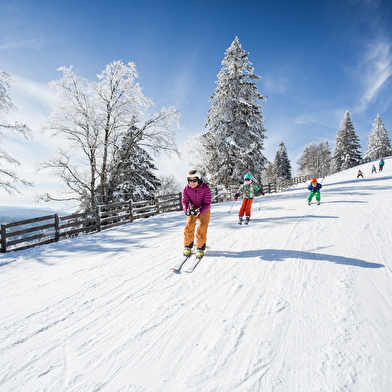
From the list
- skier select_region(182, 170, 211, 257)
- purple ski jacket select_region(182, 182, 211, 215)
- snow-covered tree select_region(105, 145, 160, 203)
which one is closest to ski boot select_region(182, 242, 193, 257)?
skier select_region(182, 170, 211, 257)

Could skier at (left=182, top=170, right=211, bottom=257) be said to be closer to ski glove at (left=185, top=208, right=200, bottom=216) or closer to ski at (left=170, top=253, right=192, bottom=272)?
ski glove at (left=185, top=208, right=200, bottom=216)

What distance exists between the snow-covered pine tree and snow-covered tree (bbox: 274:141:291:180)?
3008cm

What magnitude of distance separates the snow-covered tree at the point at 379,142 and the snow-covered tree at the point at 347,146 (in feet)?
19.0

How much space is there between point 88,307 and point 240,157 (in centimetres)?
1672

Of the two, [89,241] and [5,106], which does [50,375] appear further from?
[5,106]

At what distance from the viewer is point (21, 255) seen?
568 centimetres

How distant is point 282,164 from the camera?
148 ft

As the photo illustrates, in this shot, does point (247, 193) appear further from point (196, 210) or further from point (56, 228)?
point (56, 228)

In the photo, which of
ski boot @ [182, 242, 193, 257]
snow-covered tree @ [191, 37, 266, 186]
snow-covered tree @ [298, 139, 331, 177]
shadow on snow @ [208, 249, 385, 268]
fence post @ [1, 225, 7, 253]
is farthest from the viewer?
snow-covered tree @ [298, 139, 331, 177]

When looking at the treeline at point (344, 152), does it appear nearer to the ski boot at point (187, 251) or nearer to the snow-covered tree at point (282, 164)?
the snow-covered tree at point (282, 164)

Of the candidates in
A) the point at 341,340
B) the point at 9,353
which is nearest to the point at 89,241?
the point at 9,353

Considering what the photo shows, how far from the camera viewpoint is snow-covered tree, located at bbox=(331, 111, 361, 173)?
134 ft

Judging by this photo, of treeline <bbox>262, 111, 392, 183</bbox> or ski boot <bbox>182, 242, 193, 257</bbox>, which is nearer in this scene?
ski boot <bbox>182, 242, 193, 257</bbox>

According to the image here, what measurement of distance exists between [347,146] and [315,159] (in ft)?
25.8
